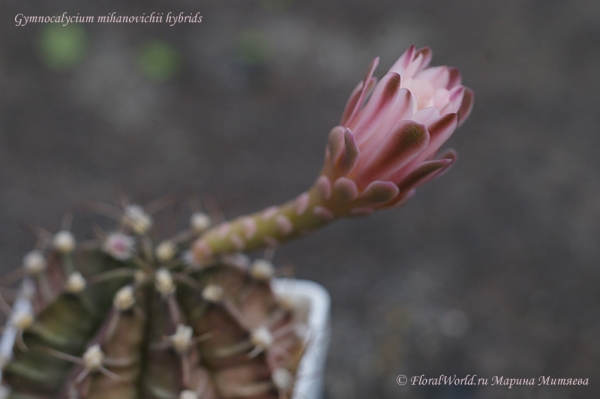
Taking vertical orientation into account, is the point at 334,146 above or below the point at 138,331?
above

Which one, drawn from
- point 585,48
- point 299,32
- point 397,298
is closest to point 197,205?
point 397,298

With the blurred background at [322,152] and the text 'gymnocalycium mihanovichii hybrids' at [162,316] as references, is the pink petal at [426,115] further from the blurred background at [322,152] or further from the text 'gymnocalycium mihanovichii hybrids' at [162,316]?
the blurred background at [322,152]

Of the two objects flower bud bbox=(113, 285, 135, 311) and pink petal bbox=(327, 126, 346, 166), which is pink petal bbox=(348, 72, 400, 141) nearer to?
pink petal bbox=(327, 126, 346, 166)

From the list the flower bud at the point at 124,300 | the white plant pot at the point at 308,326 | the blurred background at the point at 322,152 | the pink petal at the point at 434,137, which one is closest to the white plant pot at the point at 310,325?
the white plant pot at the point at 308,326

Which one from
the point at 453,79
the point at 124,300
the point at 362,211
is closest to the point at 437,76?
the point at 453,79

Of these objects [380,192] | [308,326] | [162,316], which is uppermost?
[380,192]

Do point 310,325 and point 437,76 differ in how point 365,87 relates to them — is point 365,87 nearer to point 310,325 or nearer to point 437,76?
point 437,76

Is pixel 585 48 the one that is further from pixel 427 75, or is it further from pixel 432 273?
pixel 427 75
